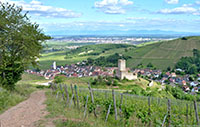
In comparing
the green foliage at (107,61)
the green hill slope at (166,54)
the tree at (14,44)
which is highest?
the tree at (14,44)

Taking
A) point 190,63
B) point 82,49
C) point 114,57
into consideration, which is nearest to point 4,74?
point 190,63

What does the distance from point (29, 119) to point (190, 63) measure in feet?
280

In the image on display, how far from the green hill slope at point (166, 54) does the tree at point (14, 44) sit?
7266 cm

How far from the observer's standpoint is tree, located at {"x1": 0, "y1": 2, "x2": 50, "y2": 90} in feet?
61.7

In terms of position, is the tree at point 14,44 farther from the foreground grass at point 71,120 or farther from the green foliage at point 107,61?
the green foliage at point 107,61

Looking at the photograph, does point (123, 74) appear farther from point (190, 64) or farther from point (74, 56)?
point (74, 56)

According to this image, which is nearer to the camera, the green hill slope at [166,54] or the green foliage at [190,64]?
the green foliage at [190,64]

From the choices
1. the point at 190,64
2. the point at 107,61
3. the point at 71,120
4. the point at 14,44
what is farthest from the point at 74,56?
the point at 71,120

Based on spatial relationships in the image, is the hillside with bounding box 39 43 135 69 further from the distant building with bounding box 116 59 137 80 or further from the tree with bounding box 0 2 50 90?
the tree with bounding box 0 2 50 90

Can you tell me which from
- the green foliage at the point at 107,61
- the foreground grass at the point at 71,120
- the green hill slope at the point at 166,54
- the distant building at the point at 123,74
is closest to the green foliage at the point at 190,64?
the green hill slope at the point at 166,54

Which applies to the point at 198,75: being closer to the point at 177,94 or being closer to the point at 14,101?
the point at 177,94

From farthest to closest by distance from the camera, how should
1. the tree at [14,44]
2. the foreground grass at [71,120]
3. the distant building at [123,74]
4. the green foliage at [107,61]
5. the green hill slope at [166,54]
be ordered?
1. the green foliage at [107,61]
2. the green hill slope at [166,54]
3. the distant building at [123,74]
4. the tree at [14,44]
5. the foreground grass at [71,120]

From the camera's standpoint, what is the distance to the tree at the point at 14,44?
1881 cm

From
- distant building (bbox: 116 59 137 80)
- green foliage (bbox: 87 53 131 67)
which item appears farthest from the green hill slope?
distant building (bbox: 116 59 137 80)
